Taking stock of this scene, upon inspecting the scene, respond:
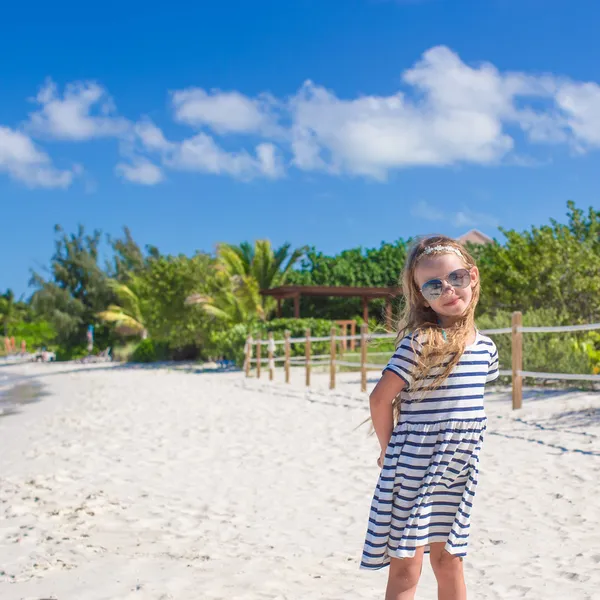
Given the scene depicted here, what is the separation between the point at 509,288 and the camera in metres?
14.6

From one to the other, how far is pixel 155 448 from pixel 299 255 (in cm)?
2065

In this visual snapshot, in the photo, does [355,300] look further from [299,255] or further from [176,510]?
[176,510]

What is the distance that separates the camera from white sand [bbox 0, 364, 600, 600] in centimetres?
331

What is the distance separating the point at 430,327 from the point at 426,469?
418 mm

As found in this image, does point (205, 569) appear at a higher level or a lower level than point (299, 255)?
lower

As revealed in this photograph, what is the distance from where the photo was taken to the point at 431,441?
2.06 m

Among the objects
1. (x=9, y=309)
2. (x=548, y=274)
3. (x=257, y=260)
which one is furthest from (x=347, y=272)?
(x=9, y=309)

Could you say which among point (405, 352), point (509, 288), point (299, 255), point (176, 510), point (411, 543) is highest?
point (299, 255)

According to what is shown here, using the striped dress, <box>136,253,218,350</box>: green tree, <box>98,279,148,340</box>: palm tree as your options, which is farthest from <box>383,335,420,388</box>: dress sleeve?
<box>98,279,148,340</box>: palm tree

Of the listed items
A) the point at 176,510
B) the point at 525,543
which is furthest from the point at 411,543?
the point at 176,510

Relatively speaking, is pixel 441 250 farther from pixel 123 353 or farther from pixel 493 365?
pixel 123 353

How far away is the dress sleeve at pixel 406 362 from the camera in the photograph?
2.05 metres

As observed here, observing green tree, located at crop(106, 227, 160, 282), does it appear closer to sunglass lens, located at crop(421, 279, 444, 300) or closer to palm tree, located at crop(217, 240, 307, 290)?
palm tree, located at crop(217, 240, 307, 290)

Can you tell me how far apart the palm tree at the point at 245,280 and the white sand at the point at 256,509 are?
51.5 feet
